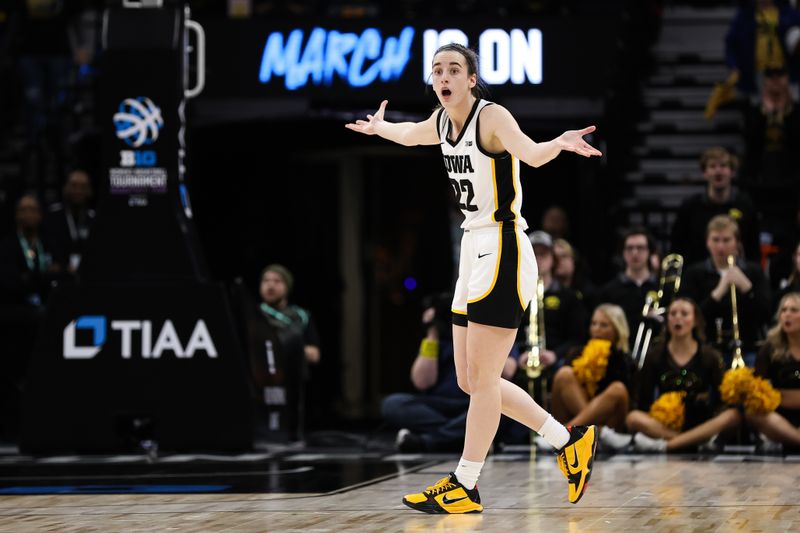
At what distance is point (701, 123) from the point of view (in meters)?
17.0

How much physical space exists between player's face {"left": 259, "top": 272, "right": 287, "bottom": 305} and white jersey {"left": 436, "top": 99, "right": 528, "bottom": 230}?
560cm

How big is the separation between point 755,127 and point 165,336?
22.3 ft

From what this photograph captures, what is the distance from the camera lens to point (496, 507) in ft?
23.6

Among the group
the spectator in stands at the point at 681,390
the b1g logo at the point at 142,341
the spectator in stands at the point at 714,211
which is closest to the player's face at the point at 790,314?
the spectator in stands at the point at 681,390

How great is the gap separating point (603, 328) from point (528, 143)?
4523mm

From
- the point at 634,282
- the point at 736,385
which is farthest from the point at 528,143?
the point at 634,282

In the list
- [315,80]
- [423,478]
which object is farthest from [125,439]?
[315,80]

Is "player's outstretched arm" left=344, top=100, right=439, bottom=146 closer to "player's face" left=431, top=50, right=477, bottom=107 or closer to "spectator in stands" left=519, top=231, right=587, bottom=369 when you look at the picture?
"player's face" left=431, top=50, right=477, bottom=107

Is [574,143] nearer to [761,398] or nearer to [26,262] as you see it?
[761,398]

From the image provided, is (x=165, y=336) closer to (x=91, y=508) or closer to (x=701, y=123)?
(x=91, y=508)

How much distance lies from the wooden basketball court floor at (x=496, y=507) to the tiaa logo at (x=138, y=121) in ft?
11.1

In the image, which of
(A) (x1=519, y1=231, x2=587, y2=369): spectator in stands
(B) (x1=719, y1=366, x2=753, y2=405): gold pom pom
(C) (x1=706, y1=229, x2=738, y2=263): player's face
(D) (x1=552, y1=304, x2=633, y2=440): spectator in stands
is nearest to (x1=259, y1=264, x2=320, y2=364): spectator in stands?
(A) (x1=519, y1=231, x2=587, y2=369): spectator in stands

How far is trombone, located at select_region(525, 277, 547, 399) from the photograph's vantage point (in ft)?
36.9

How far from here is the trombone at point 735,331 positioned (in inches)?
429
